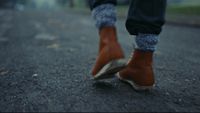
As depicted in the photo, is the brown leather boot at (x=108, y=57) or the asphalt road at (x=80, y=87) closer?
the asphalt road at (x=80, y=87)

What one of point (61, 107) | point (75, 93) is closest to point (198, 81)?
point (75, 93)

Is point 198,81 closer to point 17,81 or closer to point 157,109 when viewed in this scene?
point 157,109

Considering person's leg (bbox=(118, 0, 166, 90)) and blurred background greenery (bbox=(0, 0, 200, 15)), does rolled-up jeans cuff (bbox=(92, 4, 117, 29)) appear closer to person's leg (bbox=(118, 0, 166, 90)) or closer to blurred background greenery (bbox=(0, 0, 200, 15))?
person's leg (bbox=(118, 0, 166, 90))

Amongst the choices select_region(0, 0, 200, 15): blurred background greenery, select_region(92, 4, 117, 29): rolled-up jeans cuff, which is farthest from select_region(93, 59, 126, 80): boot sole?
Result: select_region(0, 0, 200, 15): blurred background greenery

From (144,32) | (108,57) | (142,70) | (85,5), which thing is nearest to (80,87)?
(108,57)

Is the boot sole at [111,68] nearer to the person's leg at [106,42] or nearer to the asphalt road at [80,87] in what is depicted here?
the person's leg at [106,42]

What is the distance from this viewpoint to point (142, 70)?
6.64 ft

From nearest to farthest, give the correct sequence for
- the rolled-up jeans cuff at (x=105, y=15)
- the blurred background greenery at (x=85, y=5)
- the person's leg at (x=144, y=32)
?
the person's leg at (x=144, y=32), the rolled-up jeans cuff at (x=105, y=15), the blurred background greenery at (x=85, y=5)

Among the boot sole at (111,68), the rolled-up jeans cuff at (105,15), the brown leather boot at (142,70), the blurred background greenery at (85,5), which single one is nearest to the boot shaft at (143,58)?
the brown leather boot at (142,70)

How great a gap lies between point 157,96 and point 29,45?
8.95 ft

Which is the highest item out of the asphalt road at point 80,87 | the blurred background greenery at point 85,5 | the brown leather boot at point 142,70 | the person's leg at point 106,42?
the person's leg at point 106,42

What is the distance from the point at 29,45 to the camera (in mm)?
4379

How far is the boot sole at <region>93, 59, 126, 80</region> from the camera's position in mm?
1956

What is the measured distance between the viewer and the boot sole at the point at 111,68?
1.96 metres
